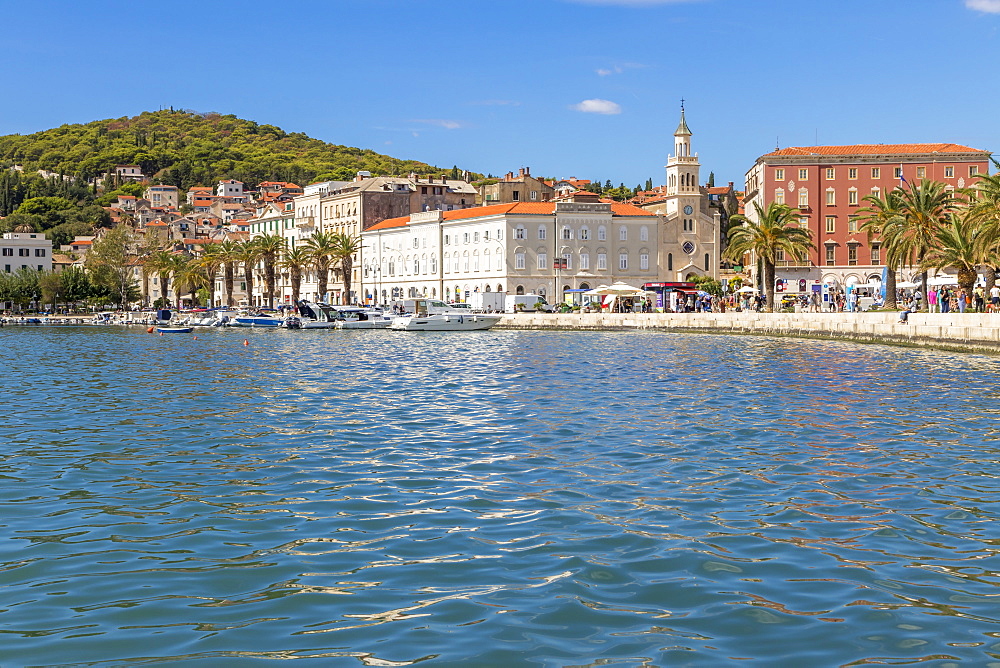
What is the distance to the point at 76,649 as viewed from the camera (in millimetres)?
7383

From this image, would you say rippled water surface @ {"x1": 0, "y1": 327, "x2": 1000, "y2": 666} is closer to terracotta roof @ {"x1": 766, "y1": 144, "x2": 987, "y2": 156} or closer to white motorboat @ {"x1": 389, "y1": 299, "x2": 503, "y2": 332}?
white motorboat @ {"x1": 389, "y1": 299, "x2": 503, "y2": 332}

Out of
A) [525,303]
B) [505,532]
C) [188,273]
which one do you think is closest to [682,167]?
[525,303]

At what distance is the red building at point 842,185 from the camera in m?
99.5

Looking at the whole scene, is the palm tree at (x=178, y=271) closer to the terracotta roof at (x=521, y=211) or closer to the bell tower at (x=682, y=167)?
the terracotta roof at (x=521, y=211)

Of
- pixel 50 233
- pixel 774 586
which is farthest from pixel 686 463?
pixel 50 233

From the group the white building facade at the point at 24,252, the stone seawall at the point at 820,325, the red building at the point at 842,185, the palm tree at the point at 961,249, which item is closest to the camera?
the stone seawall at the point at 820,325

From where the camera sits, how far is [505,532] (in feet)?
35.7

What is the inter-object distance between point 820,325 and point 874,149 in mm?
52760

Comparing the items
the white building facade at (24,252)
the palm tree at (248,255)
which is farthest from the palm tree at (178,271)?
the white building facade at (24,252)

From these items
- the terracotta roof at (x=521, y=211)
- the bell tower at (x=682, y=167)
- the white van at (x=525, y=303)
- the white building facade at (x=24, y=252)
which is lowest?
the white van at (x=525, y=303)

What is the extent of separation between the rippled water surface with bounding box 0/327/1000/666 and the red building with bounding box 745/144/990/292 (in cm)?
7799

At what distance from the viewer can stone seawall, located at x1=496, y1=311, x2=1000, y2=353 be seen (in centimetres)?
4162

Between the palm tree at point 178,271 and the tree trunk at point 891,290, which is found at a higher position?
the palm tree at point 178,271

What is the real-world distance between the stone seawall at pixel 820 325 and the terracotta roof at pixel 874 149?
3372 cm
